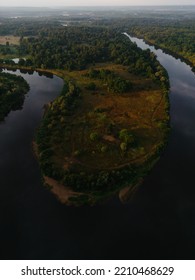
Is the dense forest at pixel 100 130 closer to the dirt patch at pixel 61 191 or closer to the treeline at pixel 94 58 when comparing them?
the treeline at pixel 94 58

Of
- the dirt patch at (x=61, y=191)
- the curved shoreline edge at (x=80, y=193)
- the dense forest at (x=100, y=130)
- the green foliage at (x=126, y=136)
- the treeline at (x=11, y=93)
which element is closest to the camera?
the curved shoreline edge at (x=80, y=193)

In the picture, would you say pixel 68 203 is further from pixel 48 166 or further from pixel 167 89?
pixel 167 89

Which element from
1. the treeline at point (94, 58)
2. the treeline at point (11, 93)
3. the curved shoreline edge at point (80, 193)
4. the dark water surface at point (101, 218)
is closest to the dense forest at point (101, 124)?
the curved shoreline edge at point (80, 193)

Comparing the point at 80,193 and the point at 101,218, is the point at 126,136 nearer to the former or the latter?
the point at 80,193

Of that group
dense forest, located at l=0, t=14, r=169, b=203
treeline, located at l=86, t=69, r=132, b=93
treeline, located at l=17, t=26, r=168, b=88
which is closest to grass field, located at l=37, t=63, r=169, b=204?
dense forest, located at l=0, t=14, r=169, b=203

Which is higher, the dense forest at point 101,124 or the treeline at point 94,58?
the treeline at point 94,58

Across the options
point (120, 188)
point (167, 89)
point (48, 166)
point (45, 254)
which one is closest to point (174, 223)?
point (120, 188)

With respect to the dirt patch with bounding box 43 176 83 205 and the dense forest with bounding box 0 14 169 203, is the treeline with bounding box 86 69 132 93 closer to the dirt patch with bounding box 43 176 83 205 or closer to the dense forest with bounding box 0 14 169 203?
the dense forest with bounding box 0 14 169 203

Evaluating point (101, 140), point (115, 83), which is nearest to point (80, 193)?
point (101, 140)
